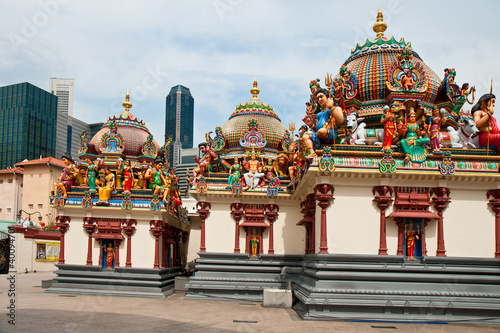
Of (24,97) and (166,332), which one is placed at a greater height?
(24,97)

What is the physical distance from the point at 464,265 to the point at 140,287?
18111mm

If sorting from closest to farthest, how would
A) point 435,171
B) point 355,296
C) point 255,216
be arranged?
point 355,296, point 435,171, point 255,216

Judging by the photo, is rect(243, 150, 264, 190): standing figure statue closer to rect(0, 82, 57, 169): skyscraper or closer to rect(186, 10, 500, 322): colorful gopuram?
rect(186, 10, 500, 322): colorful gopuram

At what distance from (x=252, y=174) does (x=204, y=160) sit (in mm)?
3441

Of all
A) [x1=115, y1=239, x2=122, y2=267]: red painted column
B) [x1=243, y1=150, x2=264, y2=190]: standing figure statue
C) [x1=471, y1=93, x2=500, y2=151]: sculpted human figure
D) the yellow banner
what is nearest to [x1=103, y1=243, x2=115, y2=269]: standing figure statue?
[x1=115, y1=239, x2=122, y2=267]: red painted column

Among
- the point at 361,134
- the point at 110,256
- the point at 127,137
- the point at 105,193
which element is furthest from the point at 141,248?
the point at 361,134

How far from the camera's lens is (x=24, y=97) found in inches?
2820

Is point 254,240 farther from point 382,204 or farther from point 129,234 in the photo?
point 382,204

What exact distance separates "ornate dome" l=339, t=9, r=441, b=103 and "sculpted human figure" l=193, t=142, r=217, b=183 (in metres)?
10.5

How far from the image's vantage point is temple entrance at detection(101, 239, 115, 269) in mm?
27359

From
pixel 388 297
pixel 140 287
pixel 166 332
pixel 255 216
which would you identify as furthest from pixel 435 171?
pixel 140 287

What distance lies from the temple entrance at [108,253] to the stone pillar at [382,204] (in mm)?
16924

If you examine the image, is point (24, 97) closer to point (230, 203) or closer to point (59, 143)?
point (59, 143)

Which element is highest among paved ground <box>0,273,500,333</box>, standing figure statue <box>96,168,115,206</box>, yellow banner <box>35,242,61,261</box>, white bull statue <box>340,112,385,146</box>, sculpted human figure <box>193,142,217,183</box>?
white bull statue <box>340,112,385,146</box>
